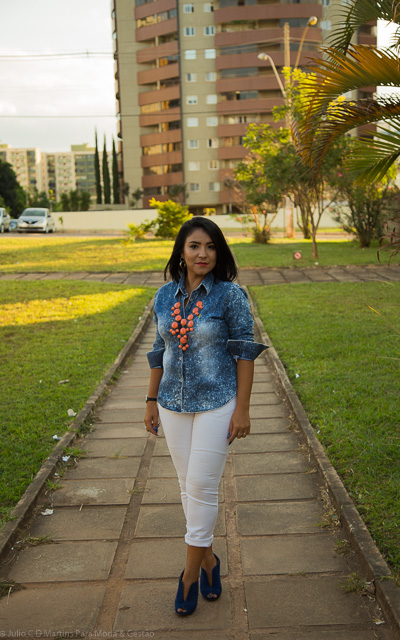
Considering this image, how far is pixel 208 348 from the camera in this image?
2.80 meters

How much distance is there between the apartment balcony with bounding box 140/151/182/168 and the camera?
58.7 metres

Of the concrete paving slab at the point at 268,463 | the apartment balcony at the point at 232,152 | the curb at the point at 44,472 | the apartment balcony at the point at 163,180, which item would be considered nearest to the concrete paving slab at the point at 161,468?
the concrete paving slab at the point at 268,463

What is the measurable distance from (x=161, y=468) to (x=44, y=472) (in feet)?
2.61

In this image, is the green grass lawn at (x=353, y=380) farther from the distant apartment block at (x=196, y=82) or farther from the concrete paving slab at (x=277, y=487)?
the distant apartment block at (x=196, y=82)

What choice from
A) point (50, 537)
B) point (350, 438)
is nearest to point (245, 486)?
point (350, 438)

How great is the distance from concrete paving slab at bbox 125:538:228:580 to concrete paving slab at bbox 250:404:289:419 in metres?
2.20

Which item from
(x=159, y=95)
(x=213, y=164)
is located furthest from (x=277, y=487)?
(x=159, y=95)

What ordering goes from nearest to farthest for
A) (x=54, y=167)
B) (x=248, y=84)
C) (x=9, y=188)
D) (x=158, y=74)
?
(x=248, y=84)
(x=9, y=188)
(x=158, y=74)
(x=54, y=167)

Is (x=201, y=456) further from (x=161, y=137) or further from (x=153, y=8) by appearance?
(x=153, y=8)

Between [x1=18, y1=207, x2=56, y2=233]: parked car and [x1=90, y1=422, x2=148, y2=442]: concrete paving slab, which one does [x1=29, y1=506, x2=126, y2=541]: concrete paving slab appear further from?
[x1=18, y1=207, x2=56, y2=233]: parked car

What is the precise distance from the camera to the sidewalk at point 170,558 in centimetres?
280

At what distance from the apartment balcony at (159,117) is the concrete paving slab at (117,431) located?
2197 inches

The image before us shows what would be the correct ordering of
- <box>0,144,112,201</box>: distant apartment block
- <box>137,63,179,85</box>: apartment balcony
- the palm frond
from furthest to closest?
1. <box>0,144,112,201</box>: distant apartment block
2. <box>137,63,179,85</box>: apartment balcony
3. the palm frond

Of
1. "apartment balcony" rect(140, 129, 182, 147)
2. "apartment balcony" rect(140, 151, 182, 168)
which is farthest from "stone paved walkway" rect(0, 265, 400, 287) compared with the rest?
"apartment balcony" rect(140, 129, 182, 147)
